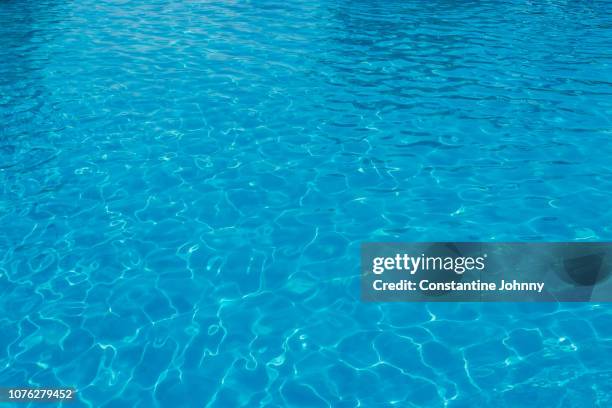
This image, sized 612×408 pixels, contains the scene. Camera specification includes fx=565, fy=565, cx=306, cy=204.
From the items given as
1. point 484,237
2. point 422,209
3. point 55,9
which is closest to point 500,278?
point 484,237

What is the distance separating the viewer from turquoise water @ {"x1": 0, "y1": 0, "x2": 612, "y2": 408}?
5.34 metres

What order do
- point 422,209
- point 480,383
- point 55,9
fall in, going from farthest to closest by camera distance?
point 55,9 < point 422,209 < point 480,383

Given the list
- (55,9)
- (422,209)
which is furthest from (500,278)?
(55,9)

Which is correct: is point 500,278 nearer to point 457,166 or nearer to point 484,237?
point 484,237

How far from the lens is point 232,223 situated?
7230 millimetres

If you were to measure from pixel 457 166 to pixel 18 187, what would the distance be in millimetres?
6216

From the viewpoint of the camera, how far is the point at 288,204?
7.55m

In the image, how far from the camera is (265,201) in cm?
761

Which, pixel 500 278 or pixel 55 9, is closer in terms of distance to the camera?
pixel 500 278

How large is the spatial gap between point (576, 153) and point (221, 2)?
11777 millimetres

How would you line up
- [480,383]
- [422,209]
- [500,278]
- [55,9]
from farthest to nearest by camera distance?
[55,9], [422,209], [500,278], [480,383]

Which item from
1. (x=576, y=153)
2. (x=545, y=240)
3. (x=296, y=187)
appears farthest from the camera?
(x=576, y=153)

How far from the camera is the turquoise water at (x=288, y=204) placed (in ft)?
17.5

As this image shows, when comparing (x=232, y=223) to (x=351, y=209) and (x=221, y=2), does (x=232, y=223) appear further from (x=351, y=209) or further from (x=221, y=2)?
(x=221, y=2)
